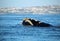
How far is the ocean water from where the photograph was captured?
2234 millimetres

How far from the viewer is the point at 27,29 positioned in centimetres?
229

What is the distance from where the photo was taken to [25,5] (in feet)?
7.58

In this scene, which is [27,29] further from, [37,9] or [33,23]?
[37,9]

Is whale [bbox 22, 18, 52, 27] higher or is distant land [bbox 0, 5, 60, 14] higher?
distant land [bbox 0, 5, 60, 14]

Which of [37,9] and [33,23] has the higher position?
[37,9]

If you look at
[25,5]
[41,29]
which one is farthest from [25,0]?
[41,29]

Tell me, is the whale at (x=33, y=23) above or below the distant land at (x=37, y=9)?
below

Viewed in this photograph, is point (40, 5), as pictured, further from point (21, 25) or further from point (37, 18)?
point (21, 25)

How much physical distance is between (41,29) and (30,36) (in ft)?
0.52

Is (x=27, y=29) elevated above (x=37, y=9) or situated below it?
below

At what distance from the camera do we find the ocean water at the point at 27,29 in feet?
7.33

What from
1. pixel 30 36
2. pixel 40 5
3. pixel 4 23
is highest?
pixel 40 5

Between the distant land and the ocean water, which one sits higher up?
the distant land

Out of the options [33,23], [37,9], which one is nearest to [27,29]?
[33,23]
